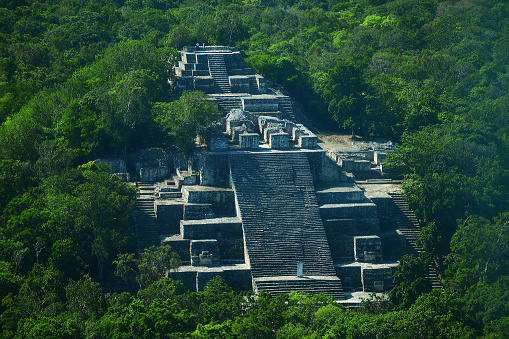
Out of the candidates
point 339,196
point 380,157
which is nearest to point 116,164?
point 339,196

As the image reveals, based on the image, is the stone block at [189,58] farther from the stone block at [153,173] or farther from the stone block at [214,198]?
the stone block at [214,198]

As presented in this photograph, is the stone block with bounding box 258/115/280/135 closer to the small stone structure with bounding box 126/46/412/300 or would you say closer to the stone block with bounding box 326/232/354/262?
the small stone structure with bounding box 126/46/412/300

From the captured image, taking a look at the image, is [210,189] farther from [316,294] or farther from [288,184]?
[316,294]

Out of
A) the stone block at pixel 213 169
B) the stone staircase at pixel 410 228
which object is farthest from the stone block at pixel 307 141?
the stone staircase at pixel 410 228

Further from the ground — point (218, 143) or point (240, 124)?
point (240, 124)

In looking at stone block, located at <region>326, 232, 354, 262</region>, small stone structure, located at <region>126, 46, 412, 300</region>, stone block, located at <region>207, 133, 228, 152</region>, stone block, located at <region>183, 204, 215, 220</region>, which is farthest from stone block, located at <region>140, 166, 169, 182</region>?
stone block, located at <region>326, 232, 354, 262</region>

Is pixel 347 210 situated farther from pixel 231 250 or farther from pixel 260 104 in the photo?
pixel 260 104

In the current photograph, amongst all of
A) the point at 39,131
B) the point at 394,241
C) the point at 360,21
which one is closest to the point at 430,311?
the point at 394,241
